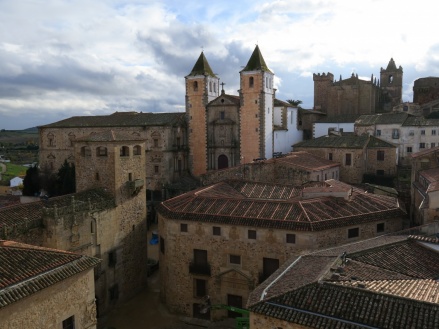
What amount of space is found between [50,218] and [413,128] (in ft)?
124

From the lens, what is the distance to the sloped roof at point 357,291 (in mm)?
11398

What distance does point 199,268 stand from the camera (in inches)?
891

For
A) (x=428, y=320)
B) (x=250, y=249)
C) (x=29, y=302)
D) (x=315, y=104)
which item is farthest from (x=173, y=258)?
(x=315, y=104)

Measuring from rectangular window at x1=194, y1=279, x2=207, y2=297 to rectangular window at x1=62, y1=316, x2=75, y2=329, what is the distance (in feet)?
30.4

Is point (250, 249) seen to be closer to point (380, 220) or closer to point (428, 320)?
point (380, 220)

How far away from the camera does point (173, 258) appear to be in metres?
23.6

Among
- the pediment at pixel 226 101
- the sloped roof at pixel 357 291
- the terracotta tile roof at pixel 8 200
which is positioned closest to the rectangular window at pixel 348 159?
the pediment at pixel 226 101

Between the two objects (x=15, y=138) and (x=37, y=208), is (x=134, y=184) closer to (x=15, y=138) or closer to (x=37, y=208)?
(x=37, y=208)

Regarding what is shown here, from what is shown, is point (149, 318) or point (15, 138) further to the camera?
point (15, 138)

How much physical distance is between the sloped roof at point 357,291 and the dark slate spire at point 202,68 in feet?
116

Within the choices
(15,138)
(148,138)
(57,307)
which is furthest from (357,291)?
(15,138)

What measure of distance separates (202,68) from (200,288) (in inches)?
1253

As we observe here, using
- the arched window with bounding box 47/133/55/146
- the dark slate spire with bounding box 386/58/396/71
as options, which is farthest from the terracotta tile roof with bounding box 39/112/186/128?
the dark slate spire with bounding box 386/58/396/71

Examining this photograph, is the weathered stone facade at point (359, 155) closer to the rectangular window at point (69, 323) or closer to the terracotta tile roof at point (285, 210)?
the terracotta tile roof at point (285, 210)
